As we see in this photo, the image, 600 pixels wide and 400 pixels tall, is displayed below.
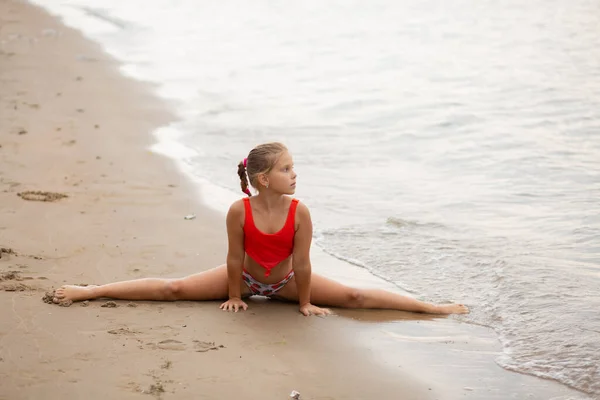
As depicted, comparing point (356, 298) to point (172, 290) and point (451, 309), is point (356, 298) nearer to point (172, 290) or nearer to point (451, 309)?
point (451, 309)

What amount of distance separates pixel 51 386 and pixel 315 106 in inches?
329

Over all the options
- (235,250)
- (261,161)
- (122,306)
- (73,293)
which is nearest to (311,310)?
(235,250)

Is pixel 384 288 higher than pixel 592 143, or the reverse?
pixel 592 143

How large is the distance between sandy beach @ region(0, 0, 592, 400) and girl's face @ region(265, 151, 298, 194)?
29.8 inches

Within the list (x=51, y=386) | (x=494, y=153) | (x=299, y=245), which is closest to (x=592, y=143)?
(x=494, y=153)

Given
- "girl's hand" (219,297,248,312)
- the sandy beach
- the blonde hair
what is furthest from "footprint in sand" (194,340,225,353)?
the blonde hair

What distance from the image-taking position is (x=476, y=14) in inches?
765

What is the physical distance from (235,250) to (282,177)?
0.52 m

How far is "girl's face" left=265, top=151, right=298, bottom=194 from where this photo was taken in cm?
466

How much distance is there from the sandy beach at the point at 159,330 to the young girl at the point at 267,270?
0.09 m

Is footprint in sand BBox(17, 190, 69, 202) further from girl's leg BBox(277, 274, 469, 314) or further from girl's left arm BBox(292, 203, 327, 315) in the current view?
girl's left arm BBox(292, 203, 327, 315)

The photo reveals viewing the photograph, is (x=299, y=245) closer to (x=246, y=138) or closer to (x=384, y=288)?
(x=384, y=288)

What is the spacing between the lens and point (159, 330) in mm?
4312

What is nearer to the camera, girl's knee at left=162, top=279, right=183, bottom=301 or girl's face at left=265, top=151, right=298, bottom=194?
girl's face at left=265, top=151, right=298, bottom=194
